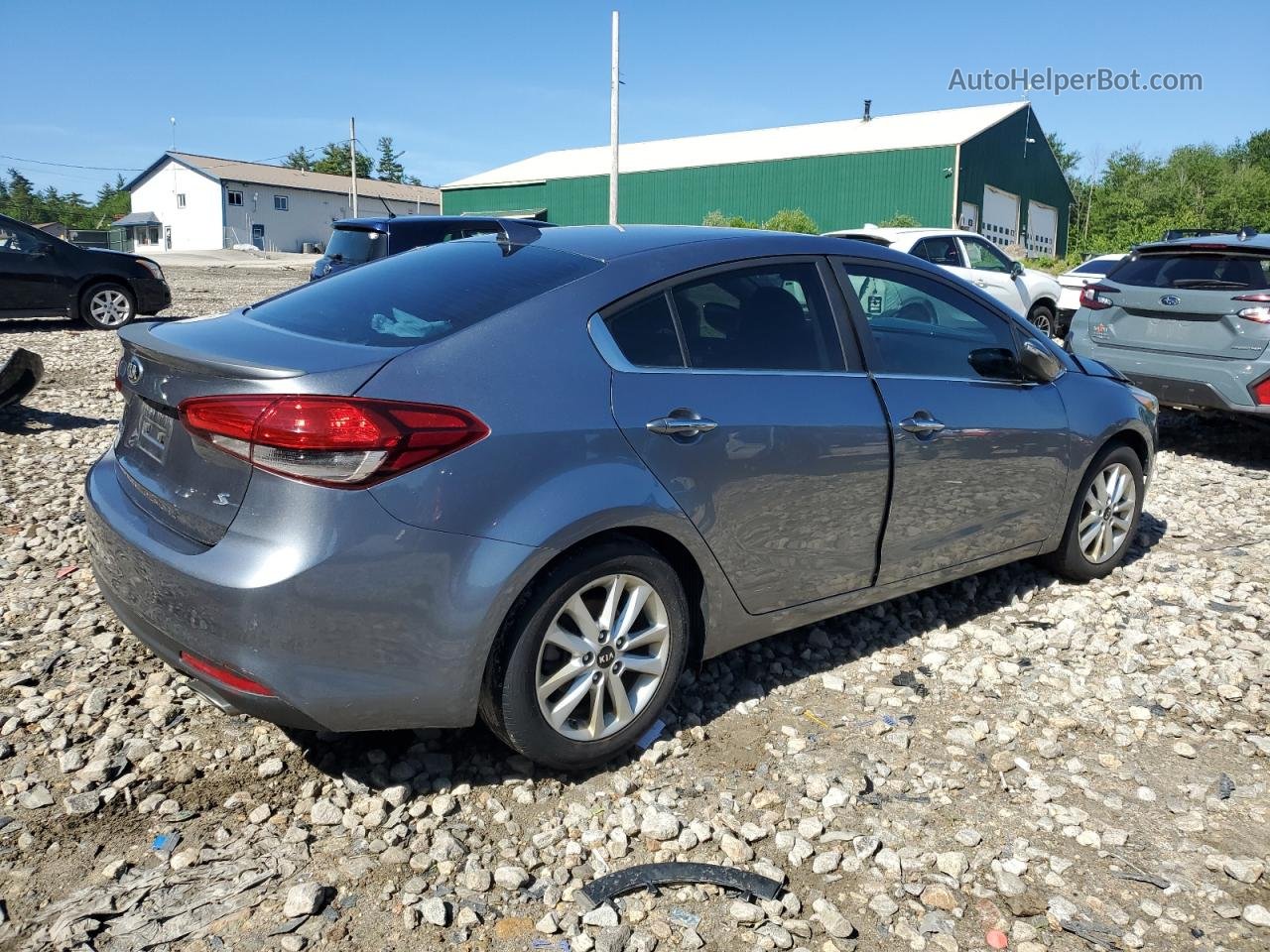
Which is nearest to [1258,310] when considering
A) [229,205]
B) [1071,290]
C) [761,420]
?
[761,420]

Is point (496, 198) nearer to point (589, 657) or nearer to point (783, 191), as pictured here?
point (783, 191)

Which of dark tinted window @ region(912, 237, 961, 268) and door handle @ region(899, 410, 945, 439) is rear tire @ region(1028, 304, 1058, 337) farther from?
door handle @ region(899, 410, 945, 439)

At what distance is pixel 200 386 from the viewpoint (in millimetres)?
2852

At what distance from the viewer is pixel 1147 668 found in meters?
4.26

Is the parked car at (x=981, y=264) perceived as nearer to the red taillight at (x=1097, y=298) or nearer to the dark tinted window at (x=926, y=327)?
the red taillight at (x=1097, y=298)

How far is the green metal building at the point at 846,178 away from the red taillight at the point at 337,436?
3671 cm

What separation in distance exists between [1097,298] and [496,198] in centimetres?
4442

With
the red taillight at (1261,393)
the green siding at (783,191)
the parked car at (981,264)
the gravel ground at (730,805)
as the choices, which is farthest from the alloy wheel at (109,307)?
the green siding at (783,191)

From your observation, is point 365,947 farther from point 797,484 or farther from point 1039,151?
point 1039,151

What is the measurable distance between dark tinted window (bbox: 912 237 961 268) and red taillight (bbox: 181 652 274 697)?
11.7 metres

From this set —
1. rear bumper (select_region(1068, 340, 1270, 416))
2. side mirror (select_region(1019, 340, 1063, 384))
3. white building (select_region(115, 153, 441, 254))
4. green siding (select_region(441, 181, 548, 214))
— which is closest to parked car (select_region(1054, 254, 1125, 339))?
rear bumper (select_region(1068, 340, 1270, 416))

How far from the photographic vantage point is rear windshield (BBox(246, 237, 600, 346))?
10.0 feet

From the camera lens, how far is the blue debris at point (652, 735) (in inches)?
137

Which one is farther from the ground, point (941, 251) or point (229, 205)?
point (229, 205)
